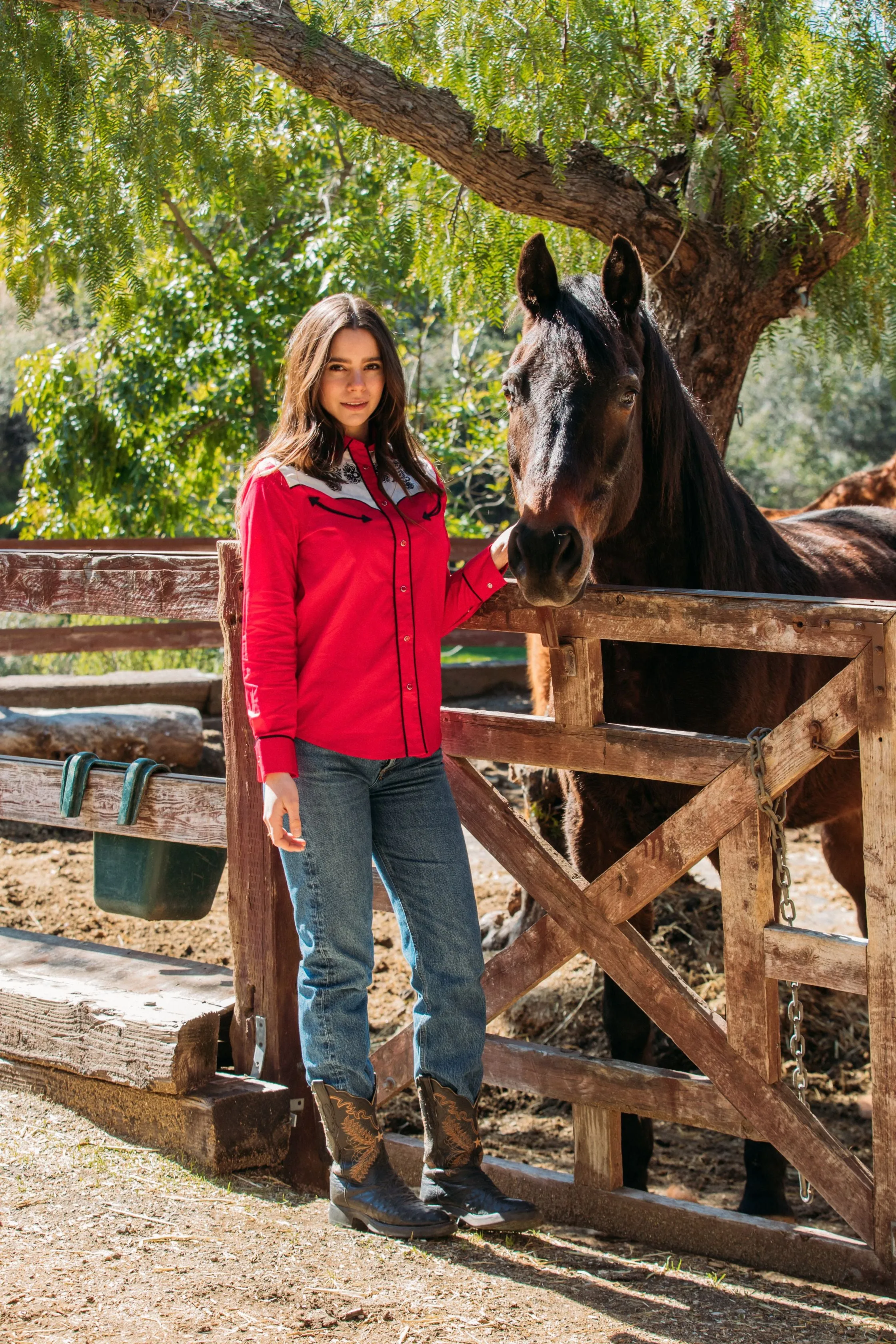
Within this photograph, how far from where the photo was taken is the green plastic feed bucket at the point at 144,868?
136 inches

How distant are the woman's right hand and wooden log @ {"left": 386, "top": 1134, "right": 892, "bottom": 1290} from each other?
1.32 metres

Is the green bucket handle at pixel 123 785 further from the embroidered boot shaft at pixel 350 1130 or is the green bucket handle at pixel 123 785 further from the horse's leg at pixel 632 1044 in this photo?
the horse's leg at pixel 632 1044

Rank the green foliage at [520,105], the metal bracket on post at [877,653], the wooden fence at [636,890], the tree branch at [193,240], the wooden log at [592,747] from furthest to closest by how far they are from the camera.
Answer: the tree branch at [193,240], the green foliage at [520,105], the wooden log at [592,747], the wooden fence at [636,890], the metal bracket on post at [877,653]

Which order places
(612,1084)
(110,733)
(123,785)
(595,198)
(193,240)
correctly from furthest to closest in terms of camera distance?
(193,240)
(110,733)
(595,198)
(123,785)
(612,1084)

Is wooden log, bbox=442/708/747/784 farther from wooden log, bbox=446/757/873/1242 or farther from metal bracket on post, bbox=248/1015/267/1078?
metal bracket on post, bbox=248/1015/267/1078

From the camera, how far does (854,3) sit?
3.72 metres

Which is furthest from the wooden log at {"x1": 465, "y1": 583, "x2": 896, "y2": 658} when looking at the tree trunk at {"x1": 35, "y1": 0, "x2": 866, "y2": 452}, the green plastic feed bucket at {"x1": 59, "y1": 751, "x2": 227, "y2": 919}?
the tree trunk at {"x1": 35, "y1": 0, "x2": 866, "y2": 452}

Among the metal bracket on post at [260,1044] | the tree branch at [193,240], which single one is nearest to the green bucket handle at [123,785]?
the metal bracket on post at [260,1044]

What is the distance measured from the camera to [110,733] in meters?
7.16

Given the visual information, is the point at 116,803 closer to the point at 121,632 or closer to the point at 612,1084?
the point at 612,1084

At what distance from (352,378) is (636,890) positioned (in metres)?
1.39

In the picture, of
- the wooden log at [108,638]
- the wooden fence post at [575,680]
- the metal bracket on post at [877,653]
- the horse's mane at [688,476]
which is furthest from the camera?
the wooden log at [108,638]

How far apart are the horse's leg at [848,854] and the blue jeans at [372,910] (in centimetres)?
282

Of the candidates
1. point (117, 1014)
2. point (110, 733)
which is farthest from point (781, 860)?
point (110, 733)
